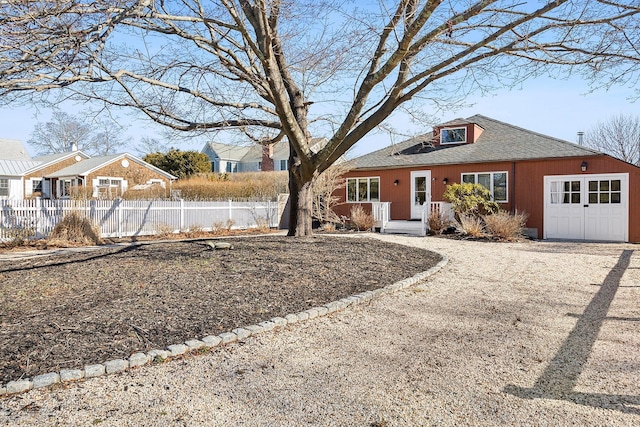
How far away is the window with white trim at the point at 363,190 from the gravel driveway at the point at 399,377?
43.5 ft

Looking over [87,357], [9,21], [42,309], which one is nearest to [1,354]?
[87,357]

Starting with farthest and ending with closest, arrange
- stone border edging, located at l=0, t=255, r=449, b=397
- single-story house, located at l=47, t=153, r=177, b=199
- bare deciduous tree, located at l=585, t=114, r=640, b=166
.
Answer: bare deciduous tree, located at l=585, t=114, r=640, b=166 < single-story house, located at l=47, t=153, r=177, b=199 < stone border edging, located at l=0, t=255, r=449, b=397

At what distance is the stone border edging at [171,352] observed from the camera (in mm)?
2898

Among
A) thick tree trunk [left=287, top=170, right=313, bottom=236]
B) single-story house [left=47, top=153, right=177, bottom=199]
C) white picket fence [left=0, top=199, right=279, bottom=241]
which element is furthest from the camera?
single-story house [left=47, top=153, right=177, bottom=199]

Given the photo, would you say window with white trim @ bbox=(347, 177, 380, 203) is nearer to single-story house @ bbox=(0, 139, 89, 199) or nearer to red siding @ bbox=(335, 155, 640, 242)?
red siding @ bbox=(335, 155, 640, 242)

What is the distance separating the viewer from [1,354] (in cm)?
328

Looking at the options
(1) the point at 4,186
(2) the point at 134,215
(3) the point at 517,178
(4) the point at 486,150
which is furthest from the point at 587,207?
(1) the point at 4,186

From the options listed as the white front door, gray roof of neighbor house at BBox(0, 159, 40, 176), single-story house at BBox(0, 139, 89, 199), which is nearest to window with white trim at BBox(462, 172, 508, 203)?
the white front door

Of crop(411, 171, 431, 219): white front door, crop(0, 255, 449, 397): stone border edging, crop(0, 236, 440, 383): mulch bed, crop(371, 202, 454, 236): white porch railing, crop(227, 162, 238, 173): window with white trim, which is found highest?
crop(227, 162, 238, 173): window with white trim

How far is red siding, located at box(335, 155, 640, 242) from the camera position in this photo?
13.3 meters

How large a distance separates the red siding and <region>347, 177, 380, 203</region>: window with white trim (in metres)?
0.21

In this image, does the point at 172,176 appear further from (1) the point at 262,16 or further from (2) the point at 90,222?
(1) the point at 262,16

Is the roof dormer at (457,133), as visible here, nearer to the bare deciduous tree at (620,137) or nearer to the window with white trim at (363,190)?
the window with white trim at (363,190)

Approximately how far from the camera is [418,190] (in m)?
17.5
